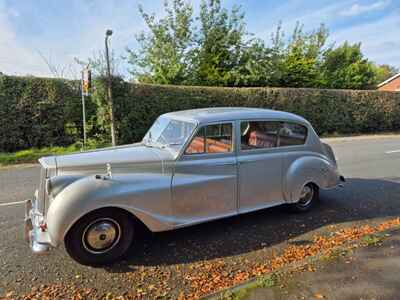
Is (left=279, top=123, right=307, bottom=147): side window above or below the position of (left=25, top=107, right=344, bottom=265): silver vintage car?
above

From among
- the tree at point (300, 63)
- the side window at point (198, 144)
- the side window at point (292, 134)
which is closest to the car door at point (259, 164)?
the side window at point (292, 134)

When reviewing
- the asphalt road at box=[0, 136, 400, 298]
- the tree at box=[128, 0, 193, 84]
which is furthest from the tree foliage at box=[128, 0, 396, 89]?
the asphalt road at box=[0, 136, 400, 298]

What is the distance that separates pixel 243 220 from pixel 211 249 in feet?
3.22

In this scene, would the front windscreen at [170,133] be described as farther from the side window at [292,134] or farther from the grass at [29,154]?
the grass at [29,154]

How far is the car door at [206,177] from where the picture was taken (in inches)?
123

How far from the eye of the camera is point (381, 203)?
4.67 metres

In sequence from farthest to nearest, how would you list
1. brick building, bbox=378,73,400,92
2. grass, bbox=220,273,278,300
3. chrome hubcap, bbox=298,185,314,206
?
brick building, bbox=378,73,400,92, chrome hubcap, bbox=298,185,314,206, grass, bbox=220,273,278,300

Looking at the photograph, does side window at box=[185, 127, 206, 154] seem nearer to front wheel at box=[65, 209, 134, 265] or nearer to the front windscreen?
the front windscreen

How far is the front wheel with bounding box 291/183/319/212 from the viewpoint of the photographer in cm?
422

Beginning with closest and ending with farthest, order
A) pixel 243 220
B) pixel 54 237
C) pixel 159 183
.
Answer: pixel 54 237 < pixel 159 183 < pixel 243 220

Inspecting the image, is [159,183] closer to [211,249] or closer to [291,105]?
[211,249]

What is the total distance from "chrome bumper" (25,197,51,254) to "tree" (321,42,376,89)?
79.9 ft

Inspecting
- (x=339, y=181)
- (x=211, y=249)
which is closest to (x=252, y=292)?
(x=211, y=249)

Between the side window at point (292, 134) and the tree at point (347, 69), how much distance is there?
21.5 metres
